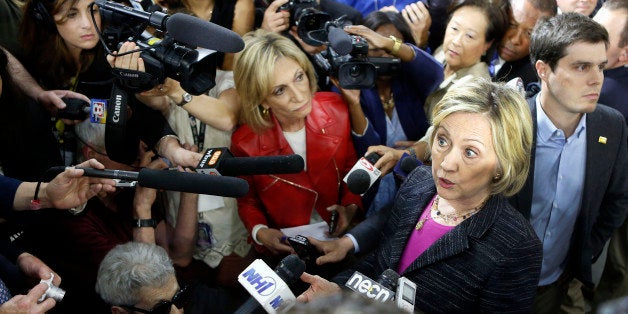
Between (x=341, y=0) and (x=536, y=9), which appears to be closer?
(x=536, y=9)

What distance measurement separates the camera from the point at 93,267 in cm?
229

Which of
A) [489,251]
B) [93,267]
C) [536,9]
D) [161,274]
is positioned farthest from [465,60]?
[93,267]

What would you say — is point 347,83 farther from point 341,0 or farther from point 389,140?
point 341,0

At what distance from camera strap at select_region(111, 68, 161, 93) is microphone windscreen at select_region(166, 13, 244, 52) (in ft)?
0.86

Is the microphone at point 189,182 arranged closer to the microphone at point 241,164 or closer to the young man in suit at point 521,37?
the microphone at point 241,164

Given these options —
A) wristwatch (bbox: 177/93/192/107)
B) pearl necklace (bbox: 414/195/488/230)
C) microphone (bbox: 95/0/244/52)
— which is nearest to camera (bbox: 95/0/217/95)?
microphone (bbox: 95/0/244/52)

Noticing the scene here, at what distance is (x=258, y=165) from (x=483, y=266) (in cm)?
77

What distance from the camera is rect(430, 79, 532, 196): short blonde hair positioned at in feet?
5.75

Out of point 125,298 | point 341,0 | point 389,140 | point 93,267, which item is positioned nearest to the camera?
point 125,298

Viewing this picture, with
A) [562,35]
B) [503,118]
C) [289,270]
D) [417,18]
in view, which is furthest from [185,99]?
[562,35]

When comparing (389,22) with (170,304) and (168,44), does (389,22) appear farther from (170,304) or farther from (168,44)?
(170,304)

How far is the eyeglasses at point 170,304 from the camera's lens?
192 cm

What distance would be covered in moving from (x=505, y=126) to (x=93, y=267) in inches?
65.6

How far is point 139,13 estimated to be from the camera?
6.44 feet
